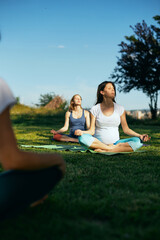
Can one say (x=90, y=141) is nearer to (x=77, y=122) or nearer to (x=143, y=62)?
(x=77, y=122)

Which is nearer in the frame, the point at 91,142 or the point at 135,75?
the point at 91,142

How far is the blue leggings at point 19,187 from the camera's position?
1655 millimetres

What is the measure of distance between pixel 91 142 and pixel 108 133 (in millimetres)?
491

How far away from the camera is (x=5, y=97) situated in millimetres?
1481

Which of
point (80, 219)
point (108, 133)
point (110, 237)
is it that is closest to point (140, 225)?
point (110, 237)

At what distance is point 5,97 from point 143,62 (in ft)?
63.7

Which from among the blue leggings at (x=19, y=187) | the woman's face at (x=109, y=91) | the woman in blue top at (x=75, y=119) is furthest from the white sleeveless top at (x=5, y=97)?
the woman in blue top at (x=75, y=119)

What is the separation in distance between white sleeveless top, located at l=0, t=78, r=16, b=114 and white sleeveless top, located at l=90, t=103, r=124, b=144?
12.6 feet

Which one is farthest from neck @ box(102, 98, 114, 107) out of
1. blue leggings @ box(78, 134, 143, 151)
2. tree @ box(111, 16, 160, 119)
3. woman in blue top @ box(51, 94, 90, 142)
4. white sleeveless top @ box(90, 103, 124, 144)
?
tree @ box(111, 16, 160, 119)

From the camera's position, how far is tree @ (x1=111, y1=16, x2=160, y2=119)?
1972 cm

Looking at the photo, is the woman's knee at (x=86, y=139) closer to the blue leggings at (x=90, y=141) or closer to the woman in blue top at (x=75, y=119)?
the blue leggings at (x=90, y=141)

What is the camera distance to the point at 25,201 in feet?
5.83

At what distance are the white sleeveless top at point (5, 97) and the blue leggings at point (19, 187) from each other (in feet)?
1.43

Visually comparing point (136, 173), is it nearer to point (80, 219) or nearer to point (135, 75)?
point (80, 219)
